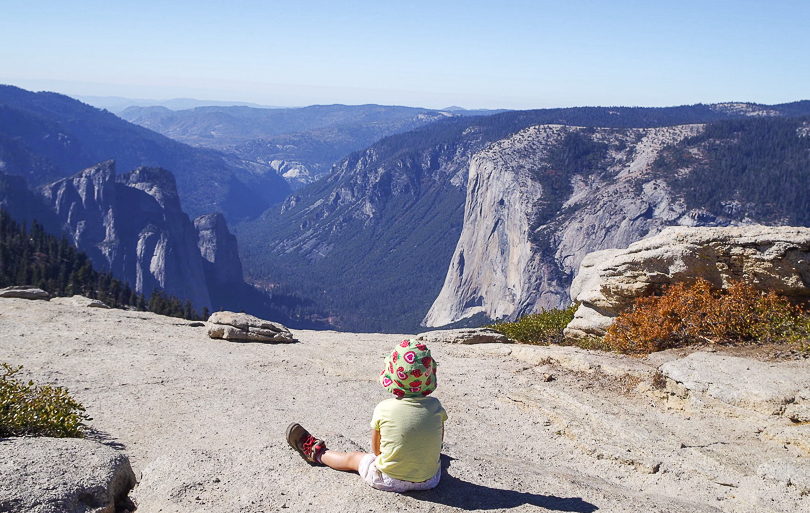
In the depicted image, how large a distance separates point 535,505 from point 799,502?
11.7 feet

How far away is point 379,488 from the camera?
7.63 metres

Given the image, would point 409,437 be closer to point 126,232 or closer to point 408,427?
point 408,427

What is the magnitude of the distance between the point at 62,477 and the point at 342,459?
335 cm

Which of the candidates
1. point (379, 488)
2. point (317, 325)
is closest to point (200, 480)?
point (379, 488)

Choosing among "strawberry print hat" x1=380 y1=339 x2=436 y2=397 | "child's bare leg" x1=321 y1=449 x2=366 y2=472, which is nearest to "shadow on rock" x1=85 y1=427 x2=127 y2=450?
"child's bare leg" x1=321 y1=449 x2=366 y2=472

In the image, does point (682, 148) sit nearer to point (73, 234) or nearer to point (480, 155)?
point (480, 155)

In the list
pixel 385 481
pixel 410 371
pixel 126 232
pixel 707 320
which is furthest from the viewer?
pixel 126 232

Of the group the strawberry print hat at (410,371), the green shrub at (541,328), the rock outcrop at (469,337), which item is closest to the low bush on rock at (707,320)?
the green shrub at (541,328)

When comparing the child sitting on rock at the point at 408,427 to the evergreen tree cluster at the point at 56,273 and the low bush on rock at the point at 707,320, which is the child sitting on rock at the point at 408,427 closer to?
the low bush on rock at the point at 707,320

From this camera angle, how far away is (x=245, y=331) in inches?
744

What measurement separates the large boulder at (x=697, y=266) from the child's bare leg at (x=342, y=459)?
10939 millimetres

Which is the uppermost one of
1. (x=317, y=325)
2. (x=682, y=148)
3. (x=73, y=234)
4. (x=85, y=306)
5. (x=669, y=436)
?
(x=682, y=148)

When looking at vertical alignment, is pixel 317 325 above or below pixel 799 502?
below

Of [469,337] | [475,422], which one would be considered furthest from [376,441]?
[469,337]
